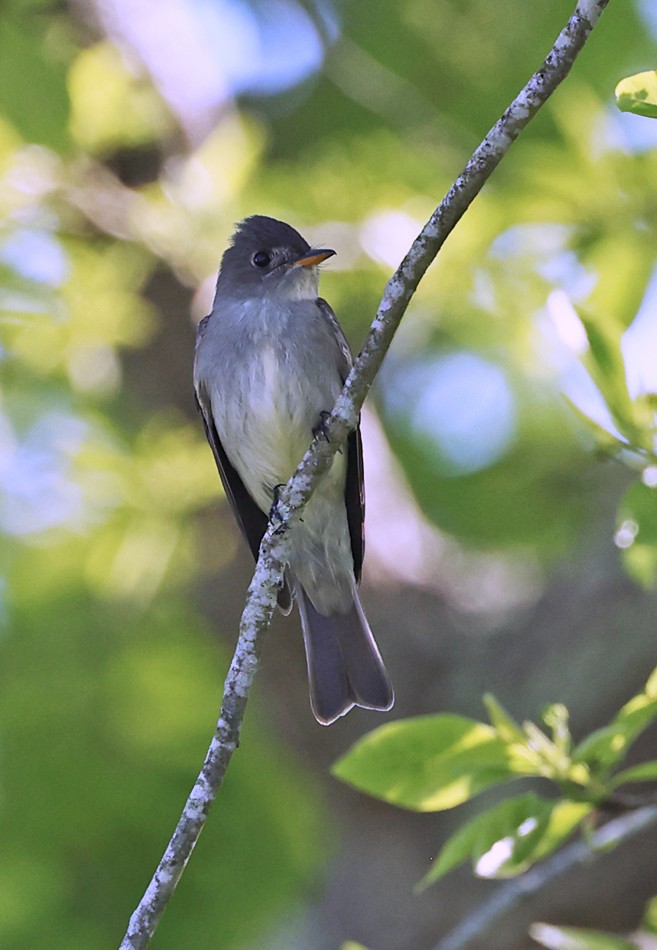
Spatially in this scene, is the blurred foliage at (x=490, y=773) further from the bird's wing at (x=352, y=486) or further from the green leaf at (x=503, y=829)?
the bird's wing at (x=352, y=486)

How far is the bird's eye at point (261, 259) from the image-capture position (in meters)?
4.31

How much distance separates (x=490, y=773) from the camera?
7.58ft

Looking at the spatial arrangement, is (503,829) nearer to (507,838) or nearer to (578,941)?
(507,838)

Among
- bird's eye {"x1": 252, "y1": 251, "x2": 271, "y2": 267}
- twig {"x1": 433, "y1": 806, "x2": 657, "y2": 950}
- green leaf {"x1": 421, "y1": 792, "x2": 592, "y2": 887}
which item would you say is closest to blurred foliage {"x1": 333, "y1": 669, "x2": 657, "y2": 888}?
green leaf {"x1": 421, "y1": 792, "x2": 592, "y2": 887}

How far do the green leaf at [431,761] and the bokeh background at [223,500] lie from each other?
1.67 meters

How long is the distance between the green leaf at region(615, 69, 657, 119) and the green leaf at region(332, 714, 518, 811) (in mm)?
1113

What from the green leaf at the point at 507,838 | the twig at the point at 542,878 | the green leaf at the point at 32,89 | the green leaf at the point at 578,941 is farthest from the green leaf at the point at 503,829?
the green leaf at the point at 32,89

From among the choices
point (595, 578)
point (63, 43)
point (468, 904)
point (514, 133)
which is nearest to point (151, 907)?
point (514, 133)

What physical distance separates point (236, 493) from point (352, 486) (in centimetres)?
46

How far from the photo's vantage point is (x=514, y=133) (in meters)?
2.15

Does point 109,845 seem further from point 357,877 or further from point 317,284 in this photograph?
point 317,284

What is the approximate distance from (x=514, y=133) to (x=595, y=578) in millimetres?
2858

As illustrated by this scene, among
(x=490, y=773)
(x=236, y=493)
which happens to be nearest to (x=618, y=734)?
(x=490, y=773)

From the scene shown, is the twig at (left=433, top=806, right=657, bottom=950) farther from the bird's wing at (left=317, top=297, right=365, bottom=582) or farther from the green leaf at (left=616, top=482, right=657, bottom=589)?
the bird's wing at (left=317, top=297, right=365, bottom=582)
